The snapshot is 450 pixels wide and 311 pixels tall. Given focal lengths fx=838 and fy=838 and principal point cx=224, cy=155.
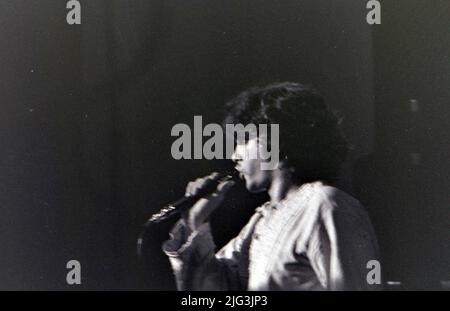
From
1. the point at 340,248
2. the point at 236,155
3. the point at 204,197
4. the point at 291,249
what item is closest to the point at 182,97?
the point at 236,155

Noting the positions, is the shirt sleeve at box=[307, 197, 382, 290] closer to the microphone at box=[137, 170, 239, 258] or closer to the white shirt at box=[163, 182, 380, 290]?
the white shirt at box=[163, 182, 380, 290]

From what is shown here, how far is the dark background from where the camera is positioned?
3648 mm

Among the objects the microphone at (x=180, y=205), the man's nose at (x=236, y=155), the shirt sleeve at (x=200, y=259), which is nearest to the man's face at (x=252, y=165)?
the man's nose at (x=236, y=155)

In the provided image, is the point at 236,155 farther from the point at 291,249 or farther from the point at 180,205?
the point at 291,249

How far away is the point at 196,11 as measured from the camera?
3.64 m

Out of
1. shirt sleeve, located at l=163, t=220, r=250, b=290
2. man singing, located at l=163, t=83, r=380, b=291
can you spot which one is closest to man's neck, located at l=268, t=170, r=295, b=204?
man singing, located at l=163, t=83, r=380, b=291

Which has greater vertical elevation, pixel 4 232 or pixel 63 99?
pixel 63 99

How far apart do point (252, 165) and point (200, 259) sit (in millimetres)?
468

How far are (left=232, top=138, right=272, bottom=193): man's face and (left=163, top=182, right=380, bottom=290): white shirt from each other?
10 centimetres

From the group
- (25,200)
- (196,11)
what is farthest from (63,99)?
(196,11)

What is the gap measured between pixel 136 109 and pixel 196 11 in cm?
50

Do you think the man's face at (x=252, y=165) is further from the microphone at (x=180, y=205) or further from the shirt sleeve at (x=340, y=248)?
the shirt sleeve at (x=340, y=248)
